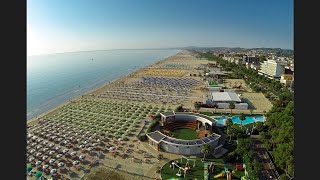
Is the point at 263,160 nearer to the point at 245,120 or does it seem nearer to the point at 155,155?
the point at 155,155

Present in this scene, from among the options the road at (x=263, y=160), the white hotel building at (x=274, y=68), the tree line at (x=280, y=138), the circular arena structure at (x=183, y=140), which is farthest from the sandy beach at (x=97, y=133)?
the white hotel building at (x=274, y=68)

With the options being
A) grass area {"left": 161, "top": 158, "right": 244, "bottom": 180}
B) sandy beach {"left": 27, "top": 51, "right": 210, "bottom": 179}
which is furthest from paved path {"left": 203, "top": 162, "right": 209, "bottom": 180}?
sandy beach {"left": 27, "top": 51, "right": 210, "bottom": 179}

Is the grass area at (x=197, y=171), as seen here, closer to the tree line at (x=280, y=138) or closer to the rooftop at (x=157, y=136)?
the tree line at (x=280, y=138)

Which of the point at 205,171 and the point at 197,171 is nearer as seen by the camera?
the point at 205,171

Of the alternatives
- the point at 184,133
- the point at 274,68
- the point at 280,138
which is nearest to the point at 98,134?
the point at 184,133

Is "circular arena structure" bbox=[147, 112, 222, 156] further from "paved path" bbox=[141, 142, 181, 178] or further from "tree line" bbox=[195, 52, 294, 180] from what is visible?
"tree line" bbox=[195, 52, 294, 180]

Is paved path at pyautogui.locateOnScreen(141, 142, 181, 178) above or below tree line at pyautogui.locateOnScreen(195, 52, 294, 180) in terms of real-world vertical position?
below
